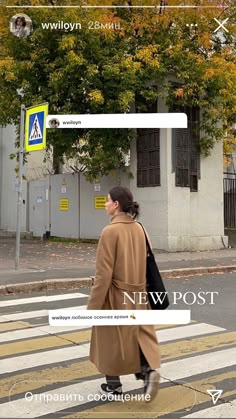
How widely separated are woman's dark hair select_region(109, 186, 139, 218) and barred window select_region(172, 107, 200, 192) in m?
1.20

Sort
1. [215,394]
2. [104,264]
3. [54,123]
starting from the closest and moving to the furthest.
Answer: [104,264]
[215,394]
[54,123]

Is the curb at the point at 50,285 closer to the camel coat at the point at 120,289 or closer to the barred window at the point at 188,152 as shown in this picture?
the barred window at the point at 188,152

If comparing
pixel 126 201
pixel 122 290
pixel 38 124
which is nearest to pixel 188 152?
pixel 126 201

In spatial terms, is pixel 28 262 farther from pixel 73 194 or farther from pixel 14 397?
pixel 14 397

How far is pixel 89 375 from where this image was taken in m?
4.43

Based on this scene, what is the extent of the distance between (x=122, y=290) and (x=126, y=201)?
0.65m

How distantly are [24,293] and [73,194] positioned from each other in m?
4.04

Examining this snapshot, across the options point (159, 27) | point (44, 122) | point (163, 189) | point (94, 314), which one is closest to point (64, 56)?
point (159, 27)

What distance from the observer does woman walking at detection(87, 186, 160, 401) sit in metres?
3.54

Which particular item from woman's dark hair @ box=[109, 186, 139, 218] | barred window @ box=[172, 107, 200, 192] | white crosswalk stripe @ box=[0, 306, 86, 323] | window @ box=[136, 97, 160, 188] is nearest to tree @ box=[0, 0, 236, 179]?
window @ box=[136, 97, 160, 188]

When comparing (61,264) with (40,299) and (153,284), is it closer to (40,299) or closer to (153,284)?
(40,299)

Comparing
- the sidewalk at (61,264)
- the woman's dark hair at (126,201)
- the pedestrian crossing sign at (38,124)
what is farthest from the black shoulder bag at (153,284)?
the pedestrian crossing sign at (38,124)

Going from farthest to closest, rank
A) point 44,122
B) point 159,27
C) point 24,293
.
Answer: point 24,293 < point 159,27 < point 44,122

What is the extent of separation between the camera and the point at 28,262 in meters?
10.3
